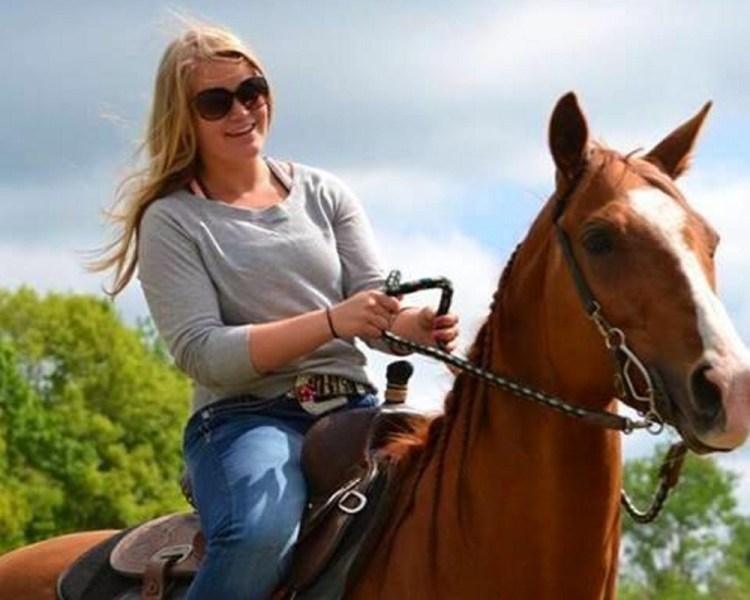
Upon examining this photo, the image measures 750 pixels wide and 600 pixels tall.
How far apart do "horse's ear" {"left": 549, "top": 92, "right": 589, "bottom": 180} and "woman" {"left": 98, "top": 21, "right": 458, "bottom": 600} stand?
948mm

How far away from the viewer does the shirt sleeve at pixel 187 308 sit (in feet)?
32.6

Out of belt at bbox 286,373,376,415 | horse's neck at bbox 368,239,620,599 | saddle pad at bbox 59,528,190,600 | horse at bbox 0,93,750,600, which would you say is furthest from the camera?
saddle pad at bbox 59,528,190,600

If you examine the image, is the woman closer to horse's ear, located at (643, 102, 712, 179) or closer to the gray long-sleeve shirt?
the gray long-sleeve shirt

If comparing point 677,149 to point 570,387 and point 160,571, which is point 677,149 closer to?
point 570,387

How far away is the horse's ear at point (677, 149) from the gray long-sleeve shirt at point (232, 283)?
1.75 m

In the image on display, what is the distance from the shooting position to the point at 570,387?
895 cm

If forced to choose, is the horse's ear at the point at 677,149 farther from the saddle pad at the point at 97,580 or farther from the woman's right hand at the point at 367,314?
the saddle pad at the point at 97,580

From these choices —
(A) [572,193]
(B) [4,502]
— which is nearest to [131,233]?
(A) [572,193]

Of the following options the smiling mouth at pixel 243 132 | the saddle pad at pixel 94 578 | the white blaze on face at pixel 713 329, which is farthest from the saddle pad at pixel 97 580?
the white blaze on face at pixel 713 329

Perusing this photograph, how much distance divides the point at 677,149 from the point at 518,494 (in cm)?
151

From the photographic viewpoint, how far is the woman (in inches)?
382

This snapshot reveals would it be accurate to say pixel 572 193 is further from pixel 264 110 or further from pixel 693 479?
pixel 693 479

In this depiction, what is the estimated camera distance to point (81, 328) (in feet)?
263

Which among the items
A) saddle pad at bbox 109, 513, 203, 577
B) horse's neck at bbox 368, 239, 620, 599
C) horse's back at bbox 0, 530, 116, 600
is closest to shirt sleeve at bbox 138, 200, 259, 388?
saddle pad at bbox 109, 513, 203, 577
